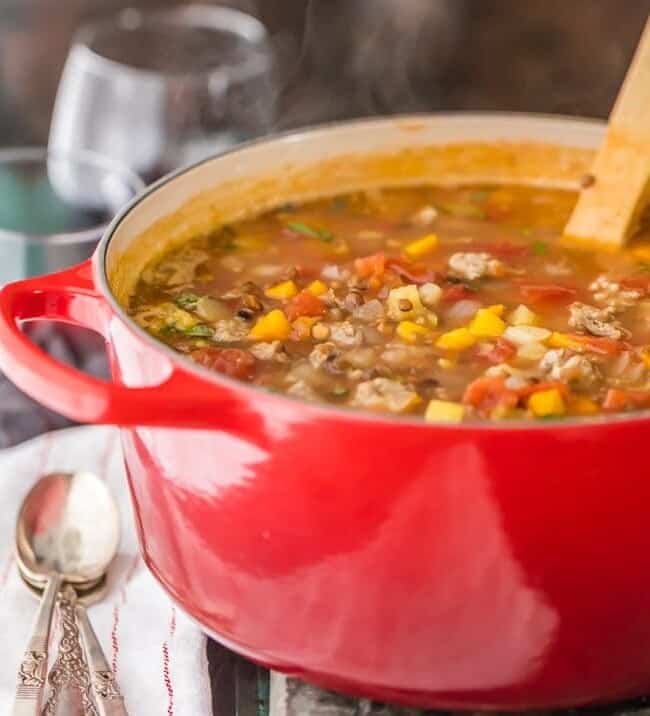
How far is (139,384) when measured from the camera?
4.78 ft

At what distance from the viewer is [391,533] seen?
1.32m

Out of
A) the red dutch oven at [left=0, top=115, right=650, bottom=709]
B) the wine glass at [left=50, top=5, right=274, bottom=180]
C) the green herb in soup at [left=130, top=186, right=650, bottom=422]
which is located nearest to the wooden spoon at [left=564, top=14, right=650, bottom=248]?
the green herb in soup at [left=130, top=186, right=650, bottom=422]

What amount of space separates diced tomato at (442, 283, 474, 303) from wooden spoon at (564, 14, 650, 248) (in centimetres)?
33

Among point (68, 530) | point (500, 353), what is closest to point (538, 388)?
point (500, 353)

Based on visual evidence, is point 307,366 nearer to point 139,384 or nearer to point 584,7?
point 139,384

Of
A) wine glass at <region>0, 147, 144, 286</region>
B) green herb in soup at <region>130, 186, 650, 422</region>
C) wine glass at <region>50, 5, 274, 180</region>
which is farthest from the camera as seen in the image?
wine glass at <region>50, 5, 274, 180</region>

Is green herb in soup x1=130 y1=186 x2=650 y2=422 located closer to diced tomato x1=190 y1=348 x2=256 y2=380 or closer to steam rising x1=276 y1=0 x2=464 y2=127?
diced tomato x1=190 y1=348 x2=256 y2=380

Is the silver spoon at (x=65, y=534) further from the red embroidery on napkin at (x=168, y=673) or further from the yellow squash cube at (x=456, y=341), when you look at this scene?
the yellow squash cube at (x=456, y=341)

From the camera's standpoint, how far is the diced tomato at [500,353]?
164 cm

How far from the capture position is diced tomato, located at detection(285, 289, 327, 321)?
5.86ft

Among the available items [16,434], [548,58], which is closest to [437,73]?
[548,58]

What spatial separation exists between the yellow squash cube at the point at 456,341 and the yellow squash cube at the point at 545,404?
215 mm

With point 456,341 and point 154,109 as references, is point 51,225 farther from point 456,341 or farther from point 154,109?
point 456,341

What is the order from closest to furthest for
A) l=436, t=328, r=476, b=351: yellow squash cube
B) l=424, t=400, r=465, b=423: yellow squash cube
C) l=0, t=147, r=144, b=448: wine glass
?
l=424, t=400, r=465, b=423: yellow squash cube → l=436, t=328, r=476, b=351: yellow squash cube → l=0, t=147, r=144, b=448: wine glass
